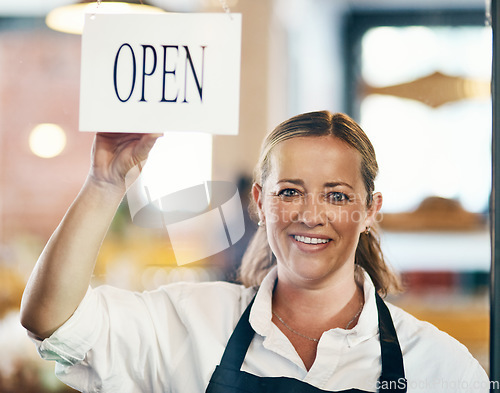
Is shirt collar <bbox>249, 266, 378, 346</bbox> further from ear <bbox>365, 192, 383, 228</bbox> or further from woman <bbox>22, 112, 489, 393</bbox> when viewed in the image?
ear <bbox>365, 192, 383, 228</bbox>

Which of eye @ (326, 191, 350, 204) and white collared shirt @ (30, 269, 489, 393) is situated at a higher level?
eye @ (326, 191, 350, 204)

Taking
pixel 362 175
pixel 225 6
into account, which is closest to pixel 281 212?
pixel 362 175

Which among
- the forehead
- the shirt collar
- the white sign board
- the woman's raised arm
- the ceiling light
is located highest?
the ceiling light

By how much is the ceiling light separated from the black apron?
2.23ft

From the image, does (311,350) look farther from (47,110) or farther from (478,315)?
(47,110)

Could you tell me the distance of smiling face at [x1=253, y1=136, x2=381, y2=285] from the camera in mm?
1168

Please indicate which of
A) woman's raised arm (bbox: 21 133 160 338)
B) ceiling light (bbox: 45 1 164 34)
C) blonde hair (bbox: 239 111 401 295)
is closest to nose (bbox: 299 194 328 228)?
blonde hair (bbox: 239 111 401 295)

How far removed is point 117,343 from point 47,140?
47 centimetres

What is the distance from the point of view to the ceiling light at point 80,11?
123 centimetres

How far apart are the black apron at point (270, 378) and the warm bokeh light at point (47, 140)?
54cm

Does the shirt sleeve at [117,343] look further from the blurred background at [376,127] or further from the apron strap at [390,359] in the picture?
the apron strap at [390,359]

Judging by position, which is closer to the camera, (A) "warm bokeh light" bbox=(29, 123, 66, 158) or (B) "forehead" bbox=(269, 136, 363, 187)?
(B) "forehead" bbox=(269, 136, 363, 187)

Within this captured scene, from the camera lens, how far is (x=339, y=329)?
4.08 feet

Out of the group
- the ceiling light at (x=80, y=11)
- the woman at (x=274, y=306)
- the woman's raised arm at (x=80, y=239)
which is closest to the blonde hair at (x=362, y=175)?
the woman at (x=274, y=306)
